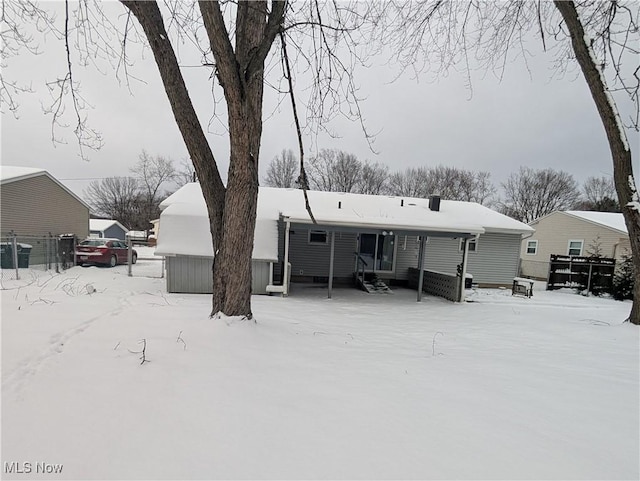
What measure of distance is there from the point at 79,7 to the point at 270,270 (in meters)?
6.83

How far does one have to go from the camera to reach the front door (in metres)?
13.2

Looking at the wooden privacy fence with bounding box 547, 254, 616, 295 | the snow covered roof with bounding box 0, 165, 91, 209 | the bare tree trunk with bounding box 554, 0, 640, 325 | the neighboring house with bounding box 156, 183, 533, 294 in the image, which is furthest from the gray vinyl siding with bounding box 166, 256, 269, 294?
the wooden privacy fence with bounding box 547, 254, 616, 295

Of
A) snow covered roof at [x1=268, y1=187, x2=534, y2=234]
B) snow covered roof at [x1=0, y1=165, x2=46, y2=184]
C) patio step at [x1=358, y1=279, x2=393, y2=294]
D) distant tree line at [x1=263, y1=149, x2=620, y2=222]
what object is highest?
distant tree line at [x1=263, y1=149, x2=620, y2=222]

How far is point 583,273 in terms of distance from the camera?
1353 centimetres

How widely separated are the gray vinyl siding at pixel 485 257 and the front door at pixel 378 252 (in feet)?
6.02

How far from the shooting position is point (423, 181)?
40219 millimetres

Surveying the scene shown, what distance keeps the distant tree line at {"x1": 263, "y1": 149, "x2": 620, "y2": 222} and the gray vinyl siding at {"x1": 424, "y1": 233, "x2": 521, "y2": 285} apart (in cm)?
2327

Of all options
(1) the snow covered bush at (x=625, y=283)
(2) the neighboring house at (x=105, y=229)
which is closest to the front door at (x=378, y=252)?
(1) the snow covered bush at (x=625, y=283)

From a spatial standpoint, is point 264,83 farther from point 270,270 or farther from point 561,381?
point 270,270

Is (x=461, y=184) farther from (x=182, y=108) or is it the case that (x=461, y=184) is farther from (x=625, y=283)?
(x=182, y=108)

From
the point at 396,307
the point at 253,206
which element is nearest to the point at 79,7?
the point at 253,206

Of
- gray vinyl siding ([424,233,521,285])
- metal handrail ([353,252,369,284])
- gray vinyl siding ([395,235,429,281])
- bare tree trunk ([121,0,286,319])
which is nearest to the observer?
bare tree trunk ([121,0,286,319])

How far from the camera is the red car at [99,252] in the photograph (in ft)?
48.3

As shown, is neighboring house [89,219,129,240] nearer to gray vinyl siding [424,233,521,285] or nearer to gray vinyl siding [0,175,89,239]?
gray vinyl siding [0,175,89,239]
